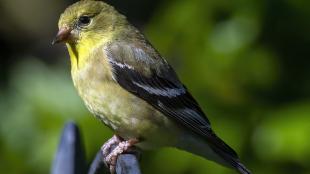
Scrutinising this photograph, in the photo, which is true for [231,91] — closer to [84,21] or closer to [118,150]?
[84,21]

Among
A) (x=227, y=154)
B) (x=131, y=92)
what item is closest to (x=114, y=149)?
(x=131, y=92)

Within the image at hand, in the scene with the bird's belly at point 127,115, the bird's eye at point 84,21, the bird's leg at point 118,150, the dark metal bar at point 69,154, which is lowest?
the bird's leg at point 118,150

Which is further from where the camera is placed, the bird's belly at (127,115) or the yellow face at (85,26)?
the yellow face at (85,26)

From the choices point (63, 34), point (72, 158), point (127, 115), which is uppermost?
point (63, 34)

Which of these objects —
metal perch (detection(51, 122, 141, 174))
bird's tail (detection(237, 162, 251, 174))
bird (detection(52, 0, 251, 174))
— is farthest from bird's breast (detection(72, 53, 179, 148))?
metal perch (detection(51, 122, 141, 174))

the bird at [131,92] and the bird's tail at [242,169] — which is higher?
the bird at [131,92]

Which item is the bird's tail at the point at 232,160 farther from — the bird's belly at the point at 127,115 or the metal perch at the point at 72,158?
the metal perch at the point at 72,158

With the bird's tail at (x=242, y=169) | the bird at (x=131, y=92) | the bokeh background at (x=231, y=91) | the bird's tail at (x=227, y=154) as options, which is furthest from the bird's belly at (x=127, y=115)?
the bokeh background at (x=231, y=91)

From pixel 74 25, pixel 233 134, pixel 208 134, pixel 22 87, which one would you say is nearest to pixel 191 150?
pixel 208 134
